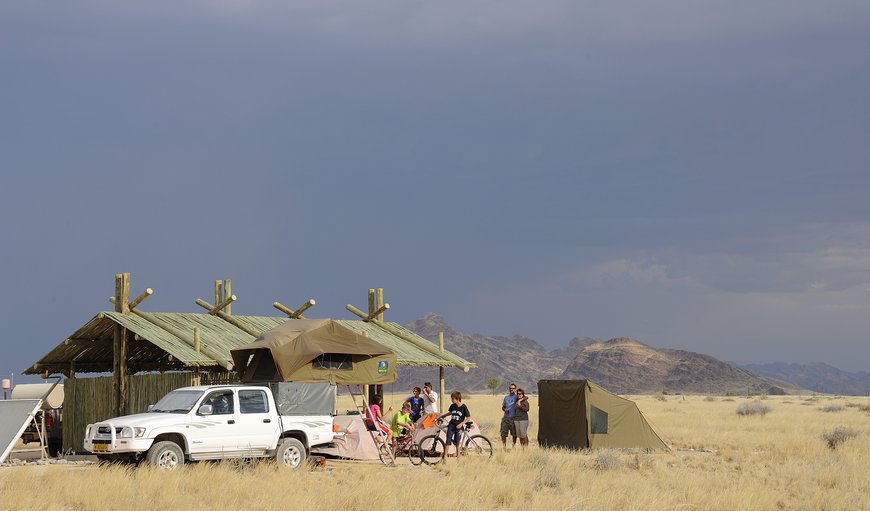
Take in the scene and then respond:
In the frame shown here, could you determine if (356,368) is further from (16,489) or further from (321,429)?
(16,489)

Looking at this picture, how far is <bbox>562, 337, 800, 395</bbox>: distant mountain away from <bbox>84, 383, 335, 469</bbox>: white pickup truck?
110780 millimetres

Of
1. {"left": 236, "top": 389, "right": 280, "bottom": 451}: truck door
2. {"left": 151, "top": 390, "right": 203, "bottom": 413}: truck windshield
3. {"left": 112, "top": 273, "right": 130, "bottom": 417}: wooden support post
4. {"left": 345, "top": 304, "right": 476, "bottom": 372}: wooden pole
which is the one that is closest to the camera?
{"left": 151, "top": 390, "right": 203, "bottom": 413}: truck windshield

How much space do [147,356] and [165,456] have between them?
39.5 ft

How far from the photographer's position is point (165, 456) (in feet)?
56.1

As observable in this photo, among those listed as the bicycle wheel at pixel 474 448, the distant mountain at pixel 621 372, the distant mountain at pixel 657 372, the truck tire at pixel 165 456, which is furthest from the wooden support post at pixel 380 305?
the distant mountain at pixel 657 372

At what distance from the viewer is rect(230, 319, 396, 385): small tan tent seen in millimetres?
19953

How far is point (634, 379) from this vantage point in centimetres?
13650

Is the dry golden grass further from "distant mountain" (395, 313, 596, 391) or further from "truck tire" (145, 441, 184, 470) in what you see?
"distant mountain" (395, 313, 596, 391)

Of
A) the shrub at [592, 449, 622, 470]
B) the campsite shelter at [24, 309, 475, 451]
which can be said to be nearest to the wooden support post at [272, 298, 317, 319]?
the campsite shelter at [24, 309, 475, 451]

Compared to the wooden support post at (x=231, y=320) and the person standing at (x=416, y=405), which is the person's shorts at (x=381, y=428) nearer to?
the person standing at (x=416, y=405)

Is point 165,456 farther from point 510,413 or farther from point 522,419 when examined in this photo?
point 522,419

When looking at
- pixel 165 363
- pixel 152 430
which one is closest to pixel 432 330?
pixel 165 363

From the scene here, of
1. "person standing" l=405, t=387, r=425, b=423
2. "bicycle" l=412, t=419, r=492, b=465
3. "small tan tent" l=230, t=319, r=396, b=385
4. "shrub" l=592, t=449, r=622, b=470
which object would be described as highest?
"small tan tent" l=230, t=319, r=396, b=385

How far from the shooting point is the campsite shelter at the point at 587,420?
24703 millimetres
